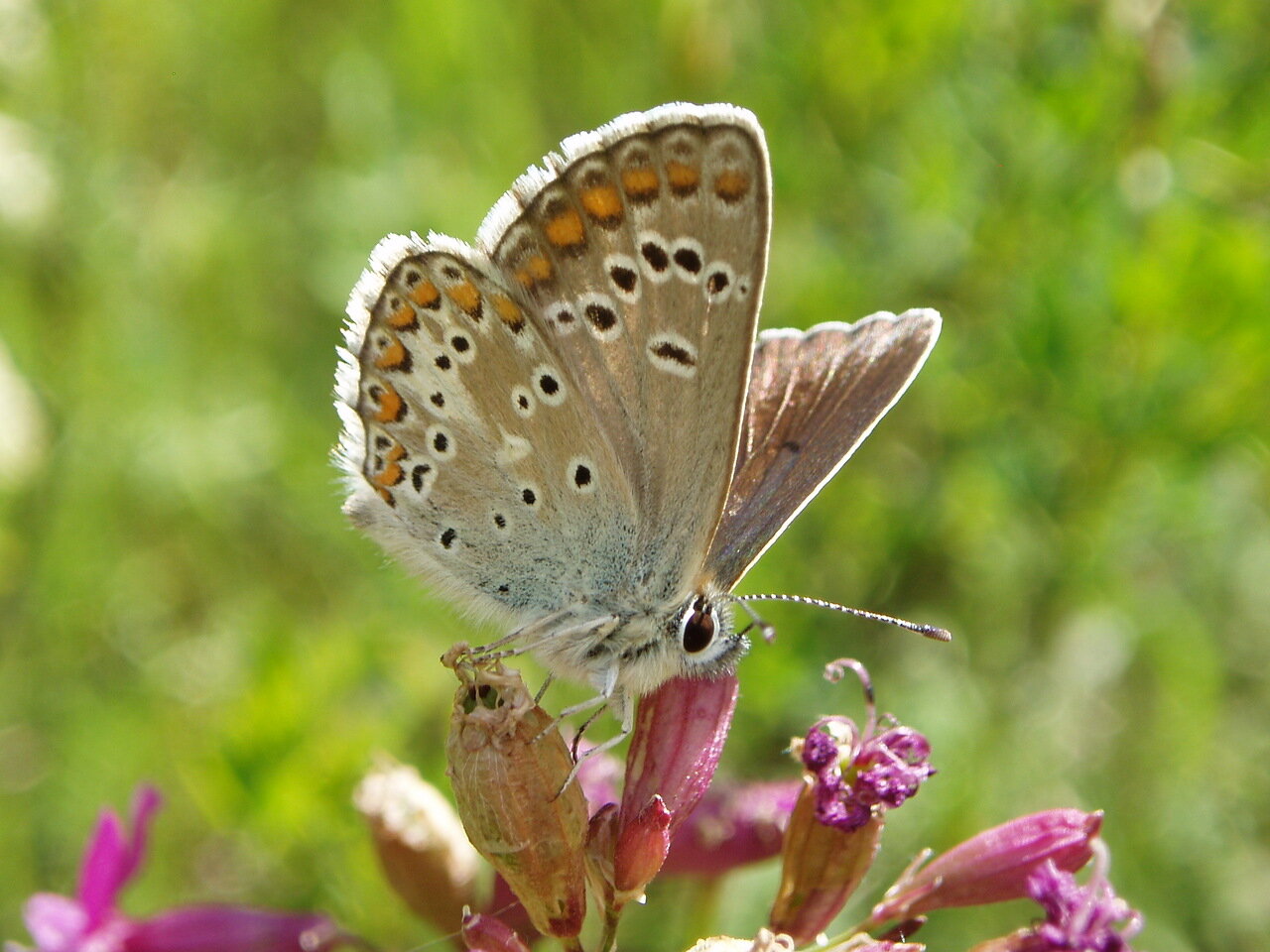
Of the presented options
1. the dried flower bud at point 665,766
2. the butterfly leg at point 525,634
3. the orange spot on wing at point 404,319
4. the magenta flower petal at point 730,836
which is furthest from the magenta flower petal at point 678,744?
the orange spot on wing at point 404,319

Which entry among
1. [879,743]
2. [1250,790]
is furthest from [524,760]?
[1250,790]

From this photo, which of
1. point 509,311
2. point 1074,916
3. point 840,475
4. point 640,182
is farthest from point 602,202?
point 840,475

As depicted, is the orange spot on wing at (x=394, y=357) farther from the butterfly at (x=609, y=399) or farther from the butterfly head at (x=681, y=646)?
the butterfly head at (x=681, y=646)

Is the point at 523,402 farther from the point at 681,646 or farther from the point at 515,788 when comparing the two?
the point at 515,788

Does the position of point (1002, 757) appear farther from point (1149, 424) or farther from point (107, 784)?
point (107, 784)

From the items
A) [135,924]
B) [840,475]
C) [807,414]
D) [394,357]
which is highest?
[394,357]

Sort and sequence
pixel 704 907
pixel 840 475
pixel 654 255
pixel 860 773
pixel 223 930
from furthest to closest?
pixel 840 475
pixel 704 907
pixel 223 930
pixel 654 255
pixel 860 773

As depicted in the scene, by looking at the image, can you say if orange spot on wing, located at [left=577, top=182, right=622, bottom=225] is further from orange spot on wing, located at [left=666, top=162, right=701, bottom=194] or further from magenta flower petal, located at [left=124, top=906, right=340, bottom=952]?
magenta flower petal, located at [left=124, top=906, right=340, bottom=952]
